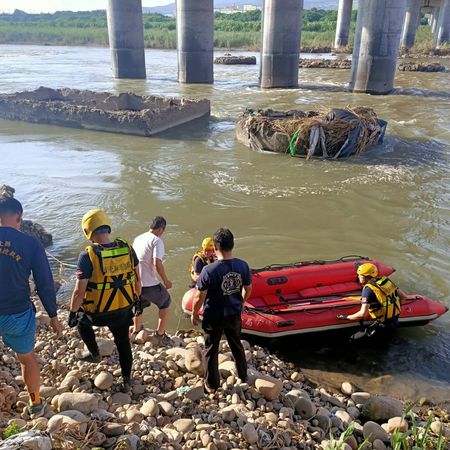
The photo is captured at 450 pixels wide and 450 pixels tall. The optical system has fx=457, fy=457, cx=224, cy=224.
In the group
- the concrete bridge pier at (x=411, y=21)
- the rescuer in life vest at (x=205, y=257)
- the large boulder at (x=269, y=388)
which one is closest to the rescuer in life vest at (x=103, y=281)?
the large boulder at (x=269, y=388)

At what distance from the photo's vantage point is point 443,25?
42.5 metres

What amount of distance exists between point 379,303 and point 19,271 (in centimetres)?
357

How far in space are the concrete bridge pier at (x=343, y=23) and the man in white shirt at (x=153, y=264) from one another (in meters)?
44.3

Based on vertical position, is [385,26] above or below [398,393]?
above

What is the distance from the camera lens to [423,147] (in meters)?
13.6

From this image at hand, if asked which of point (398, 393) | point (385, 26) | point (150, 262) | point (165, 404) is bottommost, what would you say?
point (398, 393)

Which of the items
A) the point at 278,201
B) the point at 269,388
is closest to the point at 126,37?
the point at 278,201

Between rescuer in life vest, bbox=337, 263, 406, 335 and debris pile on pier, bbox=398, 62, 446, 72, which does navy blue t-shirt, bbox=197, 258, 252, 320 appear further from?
debris pile on pier, bbox=398, 62, 446, 72

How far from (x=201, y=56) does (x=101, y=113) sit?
12.0 m

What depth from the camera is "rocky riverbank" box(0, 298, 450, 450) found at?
280 centimetres

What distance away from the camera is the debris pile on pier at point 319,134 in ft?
40.1

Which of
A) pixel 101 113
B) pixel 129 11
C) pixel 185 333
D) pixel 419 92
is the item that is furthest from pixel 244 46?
pixel 185 333

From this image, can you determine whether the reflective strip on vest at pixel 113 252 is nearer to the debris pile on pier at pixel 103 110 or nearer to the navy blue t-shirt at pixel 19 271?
the navy blue t-shirt at pixel 19 271

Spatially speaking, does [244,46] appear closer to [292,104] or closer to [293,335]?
[292,104]
